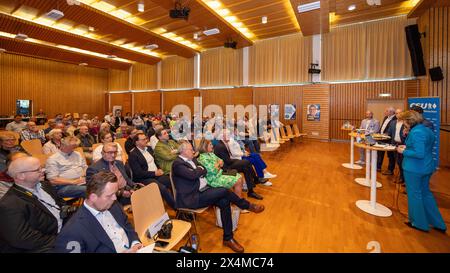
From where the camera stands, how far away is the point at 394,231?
3.17 m

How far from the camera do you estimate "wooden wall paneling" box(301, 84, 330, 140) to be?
11.6 meters

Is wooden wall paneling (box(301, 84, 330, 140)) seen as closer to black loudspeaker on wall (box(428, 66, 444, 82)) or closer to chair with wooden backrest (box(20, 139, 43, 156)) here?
black loudspeaker on wall (box(428, 66, 444, 82))

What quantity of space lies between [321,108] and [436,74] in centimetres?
491

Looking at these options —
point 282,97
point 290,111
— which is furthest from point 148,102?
point 290,111

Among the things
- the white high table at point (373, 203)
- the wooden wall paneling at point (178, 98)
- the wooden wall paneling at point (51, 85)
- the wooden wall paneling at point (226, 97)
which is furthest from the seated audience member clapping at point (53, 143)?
the wooden wall paneling at point (51, 85)

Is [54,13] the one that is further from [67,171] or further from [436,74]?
[436,74]

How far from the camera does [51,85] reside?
54.9 feet

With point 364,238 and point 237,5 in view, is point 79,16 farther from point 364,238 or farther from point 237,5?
point 364,238

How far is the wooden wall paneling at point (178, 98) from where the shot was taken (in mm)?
15953

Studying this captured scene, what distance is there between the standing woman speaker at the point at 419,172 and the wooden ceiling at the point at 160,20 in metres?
6.02

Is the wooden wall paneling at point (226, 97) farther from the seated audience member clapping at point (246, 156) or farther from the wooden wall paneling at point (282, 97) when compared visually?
the seated audience member clapping at point (246, 156)

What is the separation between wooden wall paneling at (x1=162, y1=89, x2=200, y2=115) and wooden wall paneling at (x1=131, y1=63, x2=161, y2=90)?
1491mm
